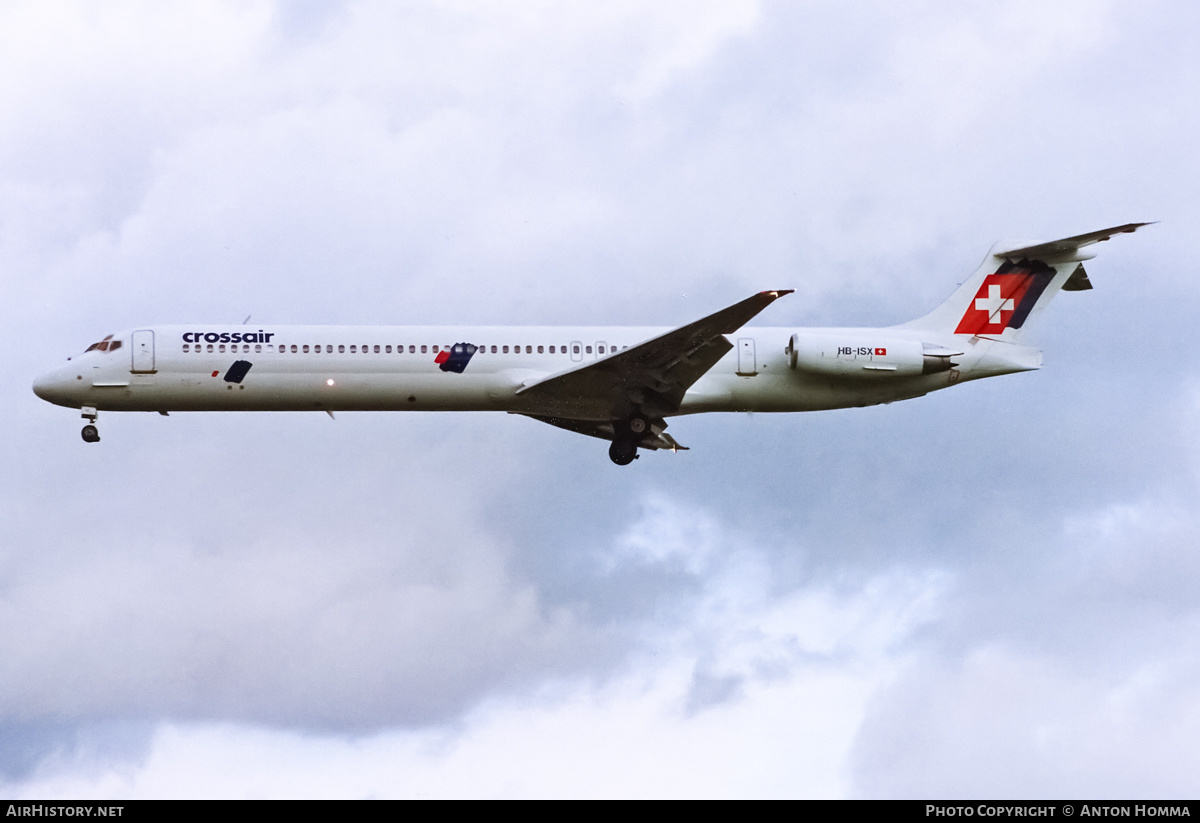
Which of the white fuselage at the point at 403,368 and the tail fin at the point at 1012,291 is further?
the tail fin at the point at 1012,291

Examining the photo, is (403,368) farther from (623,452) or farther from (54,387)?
(54,387)

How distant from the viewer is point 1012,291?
3522 cm

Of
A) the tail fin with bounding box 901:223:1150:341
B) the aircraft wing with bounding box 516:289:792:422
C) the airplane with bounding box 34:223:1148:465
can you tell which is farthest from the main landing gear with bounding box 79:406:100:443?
the tail fin with bounding box 901:223:1150:341

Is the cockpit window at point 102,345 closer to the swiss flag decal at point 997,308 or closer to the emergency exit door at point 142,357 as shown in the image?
the emergency exit door at point 142,357

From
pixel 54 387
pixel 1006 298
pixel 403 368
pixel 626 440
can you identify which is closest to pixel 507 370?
pixel 403 368

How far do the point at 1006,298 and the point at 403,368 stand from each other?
14043 millimetres

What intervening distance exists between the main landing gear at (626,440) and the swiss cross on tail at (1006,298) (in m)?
7.82

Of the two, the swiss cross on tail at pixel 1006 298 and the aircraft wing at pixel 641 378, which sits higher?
the swiss cross on tail at pixel 1006 298

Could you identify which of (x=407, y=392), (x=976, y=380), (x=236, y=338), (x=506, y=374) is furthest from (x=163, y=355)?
(x=976, y=380)

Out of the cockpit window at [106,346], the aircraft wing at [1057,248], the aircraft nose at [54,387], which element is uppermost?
the aircraft wing at [1057,248]

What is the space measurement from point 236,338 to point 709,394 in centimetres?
1035

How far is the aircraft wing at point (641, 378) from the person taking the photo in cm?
3111

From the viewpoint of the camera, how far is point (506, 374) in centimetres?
3272

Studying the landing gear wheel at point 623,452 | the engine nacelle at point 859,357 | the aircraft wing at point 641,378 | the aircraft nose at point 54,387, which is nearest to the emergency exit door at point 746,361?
the engine nacelle at point 859,357
